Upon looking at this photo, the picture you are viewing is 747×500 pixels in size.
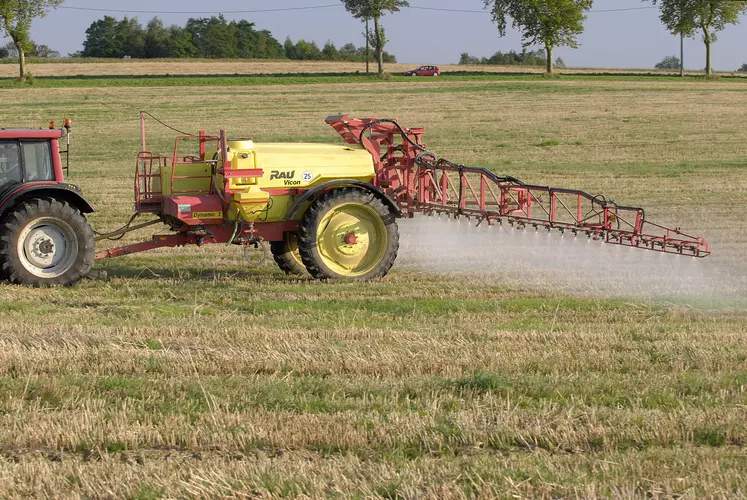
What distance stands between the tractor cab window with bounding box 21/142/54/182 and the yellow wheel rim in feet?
9.49

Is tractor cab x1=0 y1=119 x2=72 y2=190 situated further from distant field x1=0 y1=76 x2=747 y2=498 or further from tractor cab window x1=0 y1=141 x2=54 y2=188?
distant field x1=0 y1=76 x2=747 y2=498

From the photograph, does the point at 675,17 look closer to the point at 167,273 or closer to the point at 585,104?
the point at 585,104

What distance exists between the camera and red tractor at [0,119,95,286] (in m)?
10.1

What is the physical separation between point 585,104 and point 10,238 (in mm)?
29314

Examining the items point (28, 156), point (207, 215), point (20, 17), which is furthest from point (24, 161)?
point (20, 17)

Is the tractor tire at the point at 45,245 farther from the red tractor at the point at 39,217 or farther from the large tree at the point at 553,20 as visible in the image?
the large tree at the point at 553,20

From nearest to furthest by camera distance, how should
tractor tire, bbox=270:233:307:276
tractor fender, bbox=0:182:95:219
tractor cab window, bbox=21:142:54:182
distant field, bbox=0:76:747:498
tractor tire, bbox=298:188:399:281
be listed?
distant field, bbox=0:76:747:498, tractor fender, bbox=0:182:95:219, tractor cab window, bbox=21:142:54:182, tractor tire, bbox=298:188:399:281, tractor tire, bbox=270:233:307:276

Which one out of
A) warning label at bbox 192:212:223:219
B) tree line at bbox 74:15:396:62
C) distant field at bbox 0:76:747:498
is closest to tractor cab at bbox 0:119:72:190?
distant field at bbox 0:76:747:498

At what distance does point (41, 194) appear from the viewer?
10.4 metres

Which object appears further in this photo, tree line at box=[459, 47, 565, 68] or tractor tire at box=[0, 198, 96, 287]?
tree line at box=[459, 47, 565, 68]

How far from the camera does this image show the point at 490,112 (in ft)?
112

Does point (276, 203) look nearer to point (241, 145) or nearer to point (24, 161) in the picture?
point (241, 145)

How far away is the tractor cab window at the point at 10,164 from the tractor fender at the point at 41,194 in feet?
0.44

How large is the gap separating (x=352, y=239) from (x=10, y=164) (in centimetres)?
361
